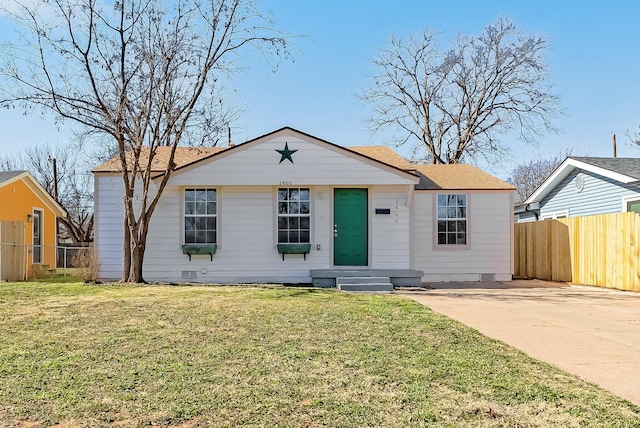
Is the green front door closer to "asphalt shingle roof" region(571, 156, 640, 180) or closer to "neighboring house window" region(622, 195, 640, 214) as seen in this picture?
"asphalt shingle roof" region(571, 156, 640, 180)

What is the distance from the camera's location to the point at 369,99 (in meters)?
30.6

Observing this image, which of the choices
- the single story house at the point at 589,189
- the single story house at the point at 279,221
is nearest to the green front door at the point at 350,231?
the single story house at the point at 279,221

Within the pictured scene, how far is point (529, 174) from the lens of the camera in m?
43.4

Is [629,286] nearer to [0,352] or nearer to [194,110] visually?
[194,110]

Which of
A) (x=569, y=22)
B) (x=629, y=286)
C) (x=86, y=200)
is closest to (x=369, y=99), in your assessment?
(x=569, y=22)

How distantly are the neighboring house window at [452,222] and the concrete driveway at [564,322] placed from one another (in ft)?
5.70

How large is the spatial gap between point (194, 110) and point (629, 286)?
1093 cm

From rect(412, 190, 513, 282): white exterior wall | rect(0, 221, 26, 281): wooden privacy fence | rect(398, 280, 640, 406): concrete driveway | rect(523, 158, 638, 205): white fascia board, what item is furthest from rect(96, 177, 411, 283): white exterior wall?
rect(523, 158, 638, 205): white fascia board

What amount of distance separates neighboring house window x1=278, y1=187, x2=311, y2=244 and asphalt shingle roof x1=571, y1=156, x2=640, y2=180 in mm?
9158

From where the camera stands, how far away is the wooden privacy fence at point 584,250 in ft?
37.0

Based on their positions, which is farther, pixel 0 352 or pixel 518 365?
pixel 0 352

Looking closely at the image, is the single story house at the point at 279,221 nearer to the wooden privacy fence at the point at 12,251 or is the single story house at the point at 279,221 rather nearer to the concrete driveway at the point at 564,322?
the concrete driveway at the point at 564,322

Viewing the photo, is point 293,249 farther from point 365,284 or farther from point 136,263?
point 136,263

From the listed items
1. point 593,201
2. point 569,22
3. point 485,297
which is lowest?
point 485,297
